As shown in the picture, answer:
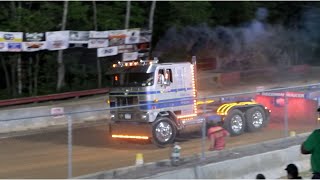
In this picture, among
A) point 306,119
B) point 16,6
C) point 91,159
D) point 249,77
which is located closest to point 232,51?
point 249,77

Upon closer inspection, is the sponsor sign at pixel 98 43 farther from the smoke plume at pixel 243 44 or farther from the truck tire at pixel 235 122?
the truck tire at pixel 235 122

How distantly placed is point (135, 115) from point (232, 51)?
2578cm

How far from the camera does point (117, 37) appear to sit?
28.9 m

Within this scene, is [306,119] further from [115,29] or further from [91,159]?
[115,29]

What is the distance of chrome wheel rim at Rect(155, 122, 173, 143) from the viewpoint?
15.8m

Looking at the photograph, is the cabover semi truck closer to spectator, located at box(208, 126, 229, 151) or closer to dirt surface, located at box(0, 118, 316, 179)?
dirt surface, located at box(0, 118, 316, 179)

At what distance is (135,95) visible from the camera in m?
16.2

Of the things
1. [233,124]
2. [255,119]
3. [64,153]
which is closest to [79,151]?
[64,153]

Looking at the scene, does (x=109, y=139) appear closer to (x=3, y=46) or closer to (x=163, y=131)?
(x=163, y=131)

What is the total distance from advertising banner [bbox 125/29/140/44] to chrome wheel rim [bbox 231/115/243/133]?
13331mm

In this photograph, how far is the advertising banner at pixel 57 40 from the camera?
87.6ft

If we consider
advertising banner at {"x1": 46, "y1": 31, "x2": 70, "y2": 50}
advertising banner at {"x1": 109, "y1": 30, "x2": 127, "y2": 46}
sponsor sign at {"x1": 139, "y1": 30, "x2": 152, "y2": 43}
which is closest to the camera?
advertising banner at {"x1": 46, "y1": 31, "x2": 70, "y2": 50}

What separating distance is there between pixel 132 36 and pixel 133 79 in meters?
13.3

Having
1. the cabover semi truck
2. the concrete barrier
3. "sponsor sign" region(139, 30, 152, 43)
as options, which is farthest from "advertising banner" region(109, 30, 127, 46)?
the cabover semi truck
